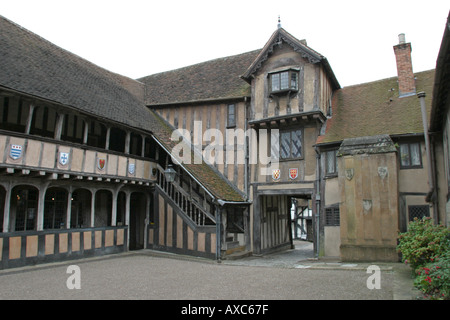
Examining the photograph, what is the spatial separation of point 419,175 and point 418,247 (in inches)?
197

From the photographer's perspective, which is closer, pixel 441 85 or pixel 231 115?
pixel 441 85

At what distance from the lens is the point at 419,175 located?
38.1ft

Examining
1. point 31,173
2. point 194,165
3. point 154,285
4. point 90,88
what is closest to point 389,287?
point 154,285

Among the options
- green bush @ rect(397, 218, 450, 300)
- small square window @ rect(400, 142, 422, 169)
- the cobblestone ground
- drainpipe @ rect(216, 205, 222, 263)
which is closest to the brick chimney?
small square window @ rect(400, 142, 422, 169)

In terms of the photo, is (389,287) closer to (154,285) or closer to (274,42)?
(154,285)

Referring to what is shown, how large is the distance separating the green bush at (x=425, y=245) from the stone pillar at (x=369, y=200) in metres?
2.58

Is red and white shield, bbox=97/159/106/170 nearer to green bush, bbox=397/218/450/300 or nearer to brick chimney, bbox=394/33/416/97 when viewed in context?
green bush, bbox=397/218/450/300

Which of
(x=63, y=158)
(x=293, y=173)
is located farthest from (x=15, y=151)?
(x=293, y=173)

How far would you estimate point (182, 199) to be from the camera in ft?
45.3

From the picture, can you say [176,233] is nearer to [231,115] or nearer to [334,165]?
[231,115]

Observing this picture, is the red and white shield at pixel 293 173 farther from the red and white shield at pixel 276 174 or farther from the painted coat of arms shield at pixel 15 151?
the painted coat of arms shield at pixel 15 151

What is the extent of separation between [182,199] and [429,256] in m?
8.96

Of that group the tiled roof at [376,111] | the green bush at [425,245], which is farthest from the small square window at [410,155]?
the green bush at [425,245]
